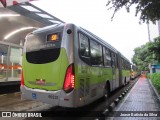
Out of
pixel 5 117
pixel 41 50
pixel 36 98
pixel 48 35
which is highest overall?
pixel 48 35

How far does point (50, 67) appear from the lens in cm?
666

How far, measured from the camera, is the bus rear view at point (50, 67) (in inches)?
249

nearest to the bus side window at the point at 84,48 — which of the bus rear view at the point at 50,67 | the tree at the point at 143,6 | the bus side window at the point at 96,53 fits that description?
the bus side window at the point at 96,53

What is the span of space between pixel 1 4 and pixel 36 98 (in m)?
3.41

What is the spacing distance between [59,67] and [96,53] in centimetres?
267

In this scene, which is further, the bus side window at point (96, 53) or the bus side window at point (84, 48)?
the bus side window at point (96, 53)

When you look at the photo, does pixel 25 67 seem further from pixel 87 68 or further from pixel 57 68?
pixel 87 68

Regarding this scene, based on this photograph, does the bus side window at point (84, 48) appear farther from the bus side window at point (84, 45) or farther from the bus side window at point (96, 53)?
the bus side window at point (96, 53)

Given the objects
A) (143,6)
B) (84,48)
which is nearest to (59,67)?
(84,48)

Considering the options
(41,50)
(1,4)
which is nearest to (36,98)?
(41,50)

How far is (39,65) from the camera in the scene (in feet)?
22.8

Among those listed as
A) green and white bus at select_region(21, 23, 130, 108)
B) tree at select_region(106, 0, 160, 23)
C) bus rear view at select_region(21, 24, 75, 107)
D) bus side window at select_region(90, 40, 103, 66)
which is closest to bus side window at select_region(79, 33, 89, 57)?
green and white bus at select_region(21, 23, 130, 108)

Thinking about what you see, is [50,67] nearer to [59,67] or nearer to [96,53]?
[59,67]

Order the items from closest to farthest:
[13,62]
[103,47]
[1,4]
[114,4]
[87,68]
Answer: [1,4]
[87,68]
[114,4]
[103,47]
[13,62]
